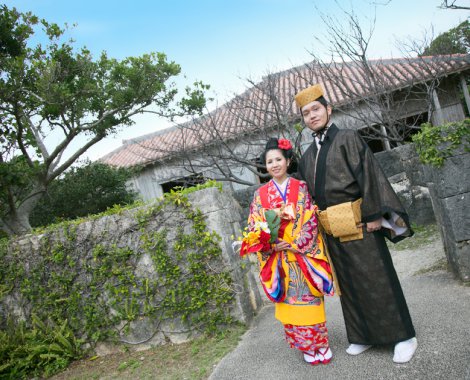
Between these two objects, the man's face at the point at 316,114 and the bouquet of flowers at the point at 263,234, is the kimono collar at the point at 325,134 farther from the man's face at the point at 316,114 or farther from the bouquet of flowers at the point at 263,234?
the bouquet of flowers at the point at 263,234

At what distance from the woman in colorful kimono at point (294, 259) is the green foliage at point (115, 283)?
128 cm

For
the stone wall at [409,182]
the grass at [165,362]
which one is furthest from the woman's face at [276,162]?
the stone wall at [409,182]

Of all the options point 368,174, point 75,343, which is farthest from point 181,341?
point 368,174

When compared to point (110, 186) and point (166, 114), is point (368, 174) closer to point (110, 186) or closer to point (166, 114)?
point (166, 114)

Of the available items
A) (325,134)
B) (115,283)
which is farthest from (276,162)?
(115,283)

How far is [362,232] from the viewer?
104 inches

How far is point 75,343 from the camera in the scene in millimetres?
4305

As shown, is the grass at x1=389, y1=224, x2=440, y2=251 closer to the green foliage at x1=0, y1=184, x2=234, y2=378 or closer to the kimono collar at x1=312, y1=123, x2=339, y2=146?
the green foliage at x1=0, y1=184, x2=234, y2=378

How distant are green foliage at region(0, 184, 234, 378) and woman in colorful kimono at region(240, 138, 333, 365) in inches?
50.6

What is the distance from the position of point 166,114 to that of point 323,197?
23.9ft

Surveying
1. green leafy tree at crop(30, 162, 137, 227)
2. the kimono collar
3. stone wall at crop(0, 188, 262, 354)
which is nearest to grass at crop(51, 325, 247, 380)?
stone wall at crop(0, 188, 262, 354)

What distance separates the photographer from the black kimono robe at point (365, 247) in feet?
8.44

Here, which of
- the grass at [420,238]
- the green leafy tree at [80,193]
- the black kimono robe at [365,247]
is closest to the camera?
the black kimono robe at [365,247]

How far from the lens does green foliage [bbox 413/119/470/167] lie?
3316 millimetres
